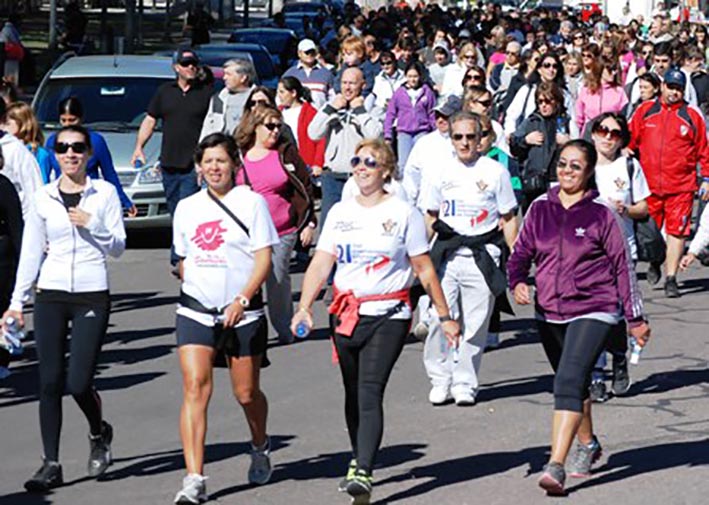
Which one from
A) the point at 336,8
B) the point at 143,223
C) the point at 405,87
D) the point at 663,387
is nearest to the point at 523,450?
the point at 663,387

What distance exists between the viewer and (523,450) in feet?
32.7

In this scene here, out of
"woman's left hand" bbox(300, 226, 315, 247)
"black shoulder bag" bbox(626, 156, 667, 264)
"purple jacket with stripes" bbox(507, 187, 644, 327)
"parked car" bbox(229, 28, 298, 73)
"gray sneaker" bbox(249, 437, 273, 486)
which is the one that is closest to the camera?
"purple jacket with stripes" bbox(507, 187, 644, 327)

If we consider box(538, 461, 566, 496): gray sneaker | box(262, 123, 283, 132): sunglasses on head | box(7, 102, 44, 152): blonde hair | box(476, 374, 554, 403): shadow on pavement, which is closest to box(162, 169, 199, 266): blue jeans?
box(7, 102, 44, 152): blonde hair

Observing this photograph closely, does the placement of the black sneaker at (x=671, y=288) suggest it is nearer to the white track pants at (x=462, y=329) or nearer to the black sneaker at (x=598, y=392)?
the black sneaker at (x=598, y=392)

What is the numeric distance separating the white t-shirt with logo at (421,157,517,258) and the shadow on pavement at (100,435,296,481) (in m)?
1.84

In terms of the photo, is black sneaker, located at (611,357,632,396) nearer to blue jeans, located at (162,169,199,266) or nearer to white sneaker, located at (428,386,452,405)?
white sneaker, located at (428,386,452,405)

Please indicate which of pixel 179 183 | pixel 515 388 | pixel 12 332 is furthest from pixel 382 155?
pixel 179 183

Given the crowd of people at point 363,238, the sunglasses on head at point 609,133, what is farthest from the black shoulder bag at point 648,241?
the sunglasses on head at point 609,133

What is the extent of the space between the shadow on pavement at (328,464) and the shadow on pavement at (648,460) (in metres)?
0.98

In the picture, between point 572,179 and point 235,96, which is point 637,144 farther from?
point 572,179

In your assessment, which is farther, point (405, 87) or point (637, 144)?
point (405, 87)

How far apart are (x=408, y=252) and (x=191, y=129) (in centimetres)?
797

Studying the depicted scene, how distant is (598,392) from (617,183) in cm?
139

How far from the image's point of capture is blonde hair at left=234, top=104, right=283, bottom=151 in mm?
12516
